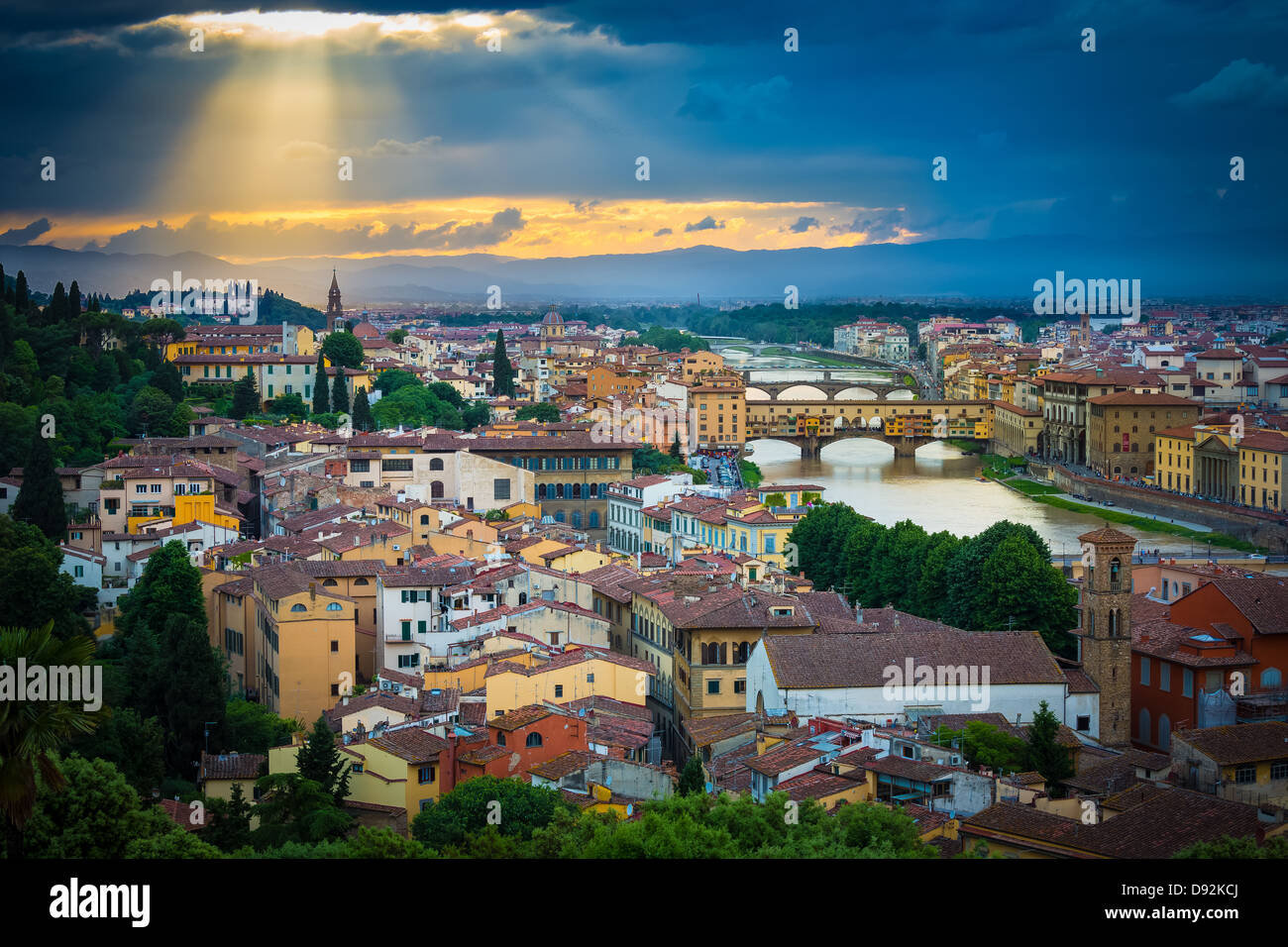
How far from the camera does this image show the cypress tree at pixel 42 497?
9172 millimetres

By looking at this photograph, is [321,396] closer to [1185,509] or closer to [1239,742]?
[1185,509]

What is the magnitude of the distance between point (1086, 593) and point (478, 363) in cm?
2072

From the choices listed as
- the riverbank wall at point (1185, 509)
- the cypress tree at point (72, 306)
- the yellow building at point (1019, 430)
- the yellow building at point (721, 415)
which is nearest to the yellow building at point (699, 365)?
the yellow building at point (721, 415)

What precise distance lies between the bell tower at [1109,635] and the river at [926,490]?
606 centimetres

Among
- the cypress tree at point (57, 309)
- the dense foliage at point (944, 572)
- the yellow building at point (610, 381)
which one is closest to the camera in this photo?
the dense foliage at point (944, 572)

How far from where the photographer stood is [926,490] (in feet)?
61.7

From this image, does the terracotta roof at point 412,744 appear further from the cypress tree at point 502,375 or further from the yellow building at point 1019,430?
the yellow building at point 1019,430

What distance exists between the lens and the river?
1483 centimetres

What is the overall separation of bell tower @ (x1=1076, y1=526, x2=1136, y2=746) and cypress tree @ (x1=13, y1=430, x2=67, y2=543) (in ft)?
18.9

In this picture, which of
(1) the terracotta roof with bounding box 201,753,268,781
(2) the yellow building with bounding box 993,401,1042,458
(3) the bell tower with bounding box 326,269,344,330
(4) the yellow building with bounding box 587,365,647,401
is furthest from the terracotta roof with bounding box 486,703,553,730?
(3) the bell tower with bounding box 326,269,344,330

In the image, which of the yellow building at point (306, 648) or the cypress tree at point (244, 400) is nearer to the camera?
the yellow building at point (306, 648)

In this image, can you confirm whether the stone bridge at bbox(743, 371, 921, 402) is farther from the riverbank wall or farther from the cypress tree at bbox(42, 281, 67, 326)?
the cypress tree at bbox(42, 281, 67, 326)

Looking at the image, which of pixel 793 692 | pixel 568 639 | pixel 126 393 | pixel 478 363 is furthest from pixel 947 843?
pixel 478 363
